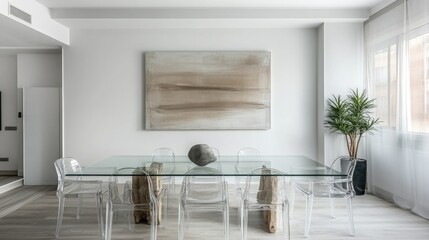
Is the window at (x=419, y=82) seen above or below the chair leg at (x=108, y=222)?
above

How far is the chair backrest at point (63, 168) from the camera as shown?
3721 mm

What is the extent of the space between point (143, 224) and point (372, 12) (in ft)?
15.6

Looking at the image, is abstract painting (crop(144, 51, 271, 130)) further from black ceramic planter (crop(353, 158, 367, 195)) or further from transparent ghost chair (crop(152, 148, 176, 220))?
black ceramic planter (crop(353, 158, 367, 195))

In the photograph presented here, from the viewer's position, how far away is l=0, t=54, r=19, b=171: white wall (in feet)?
21.9

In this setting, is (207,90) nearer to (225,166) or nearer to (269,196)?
(225,166)

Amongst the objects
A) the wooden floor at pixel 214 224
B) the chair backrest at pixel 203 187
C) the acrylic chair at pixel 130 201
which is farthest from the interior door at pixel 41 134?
the chair backrest at pixel 203 187

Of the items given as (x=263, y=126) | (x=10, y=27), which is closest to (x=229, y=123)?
(x=263, y=126)

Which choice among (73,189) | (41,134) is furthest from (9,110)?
(73,189)

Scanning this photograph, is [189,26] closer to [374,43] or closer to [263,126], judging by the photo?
[263,126]

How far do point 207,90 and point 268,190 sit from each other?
2819 millimetres

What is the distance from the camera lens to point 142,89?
5.96 meters

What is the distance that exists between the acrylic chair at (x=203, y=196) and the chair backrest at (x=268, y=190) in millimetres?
263

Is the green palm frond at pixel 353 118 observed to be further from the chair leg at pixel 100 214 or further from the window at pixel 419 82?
the chair leg at pixel 100 214

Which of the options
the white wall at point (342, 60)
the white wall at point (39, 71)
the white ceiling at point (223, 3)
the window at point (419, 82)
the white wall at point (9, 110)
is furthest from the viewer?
the white wall at point (9, 110)
